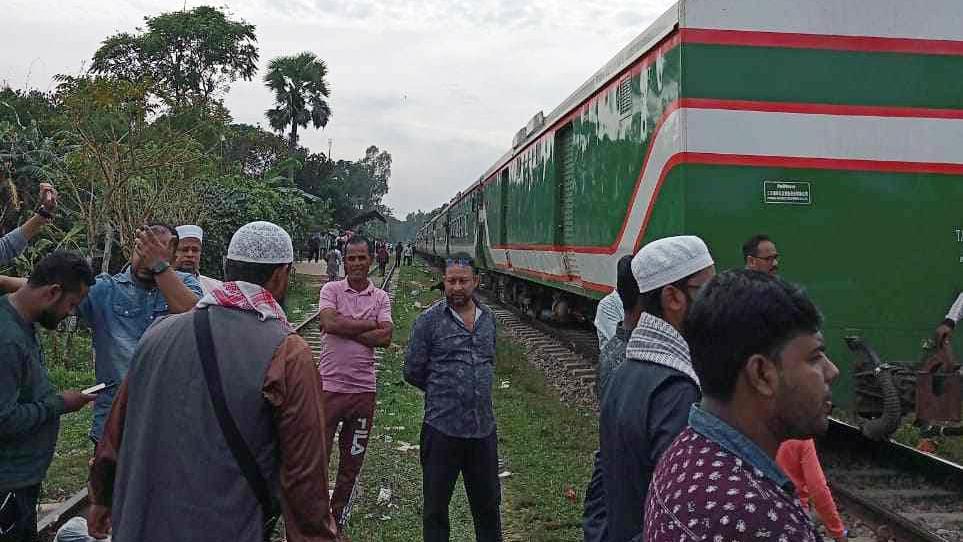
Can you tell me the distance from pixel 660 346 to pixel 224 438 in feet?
4.12

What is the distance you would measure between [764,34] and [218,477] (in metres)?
5.03

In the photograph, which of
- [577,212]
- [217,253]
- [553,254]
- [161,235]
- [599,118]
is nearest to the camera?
[161,235]

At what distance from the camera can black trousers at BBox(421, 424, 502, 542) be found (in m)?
4.32

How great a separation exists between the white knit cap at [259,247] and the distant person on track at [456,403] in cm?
177

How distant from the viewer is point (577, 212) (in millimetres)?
9180

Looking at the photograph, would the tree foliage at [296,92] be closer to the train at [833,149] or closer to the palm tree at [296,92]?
the palm tree at [296,92]

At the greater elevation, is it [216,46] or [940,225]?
[216,46]

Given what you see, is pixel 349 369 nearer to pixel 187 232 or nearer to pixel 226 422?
pixel 187 232

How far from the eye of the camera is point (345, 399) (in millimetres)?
5094

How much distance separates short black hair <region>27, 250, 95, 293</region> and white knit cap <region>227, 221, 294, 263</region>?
1.15m

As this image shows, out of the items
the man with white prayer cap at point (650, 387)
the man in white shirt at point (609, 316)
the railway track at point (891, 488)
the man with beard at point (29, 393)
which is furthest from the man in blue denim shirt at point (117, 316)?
the railway track at point (891, 488)

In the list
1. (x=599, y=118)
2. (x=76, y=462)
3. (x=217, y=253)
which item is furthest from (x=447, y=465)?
(x=217, y=253)

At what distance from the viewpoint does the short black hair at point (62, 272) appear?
3.54 metres

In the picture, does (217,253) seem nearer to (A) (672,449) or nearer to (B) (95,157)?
(B) (95,157)
